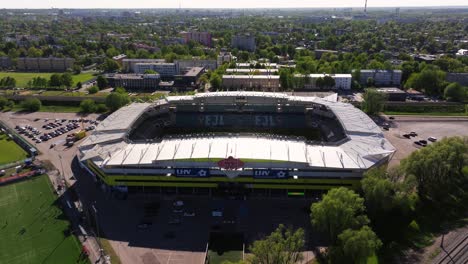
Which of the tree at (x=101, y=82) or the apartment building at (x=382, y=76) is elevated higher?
the apartment building at (x=382, y=76)

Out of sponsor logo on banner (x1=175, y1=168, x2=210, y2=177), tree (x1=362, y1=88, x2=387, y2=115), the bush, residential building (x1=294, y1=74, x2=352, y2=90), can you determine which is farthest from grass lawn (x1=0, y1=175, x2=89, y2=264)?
residential building (x1=294, y1=74, x2=352, y2=90)

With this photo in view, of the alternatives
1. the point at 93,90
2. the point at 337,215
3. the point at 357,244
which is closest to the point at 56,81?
the point at 93,90

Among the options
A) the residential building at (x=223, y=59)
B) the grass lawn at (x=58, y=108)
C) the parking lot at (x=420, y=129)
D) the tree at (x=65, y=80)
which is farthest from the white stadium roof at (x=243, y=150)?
the residential building at (x=223, y=59)

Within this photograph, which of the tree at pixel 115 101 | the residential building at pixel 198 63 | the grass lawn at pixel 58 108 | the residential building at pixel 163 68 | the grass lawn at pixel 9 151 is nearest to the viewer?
the grass lawn at pixel 9 151

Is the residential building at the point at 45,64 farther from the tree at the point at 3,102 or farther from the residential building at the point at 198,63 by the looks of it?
the tree at the point at 3,102

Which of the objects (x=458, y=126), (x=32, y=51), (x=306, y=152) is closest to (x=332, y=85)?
(x=458, y=126)

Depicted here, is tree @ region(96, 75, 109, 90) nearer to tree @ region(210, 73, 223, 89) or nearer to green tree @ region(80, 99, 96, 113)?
green tree @ region(80, 99, 96, 113)

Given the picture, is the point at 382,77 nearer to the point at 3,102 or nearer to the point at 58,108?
the point at 58,108
